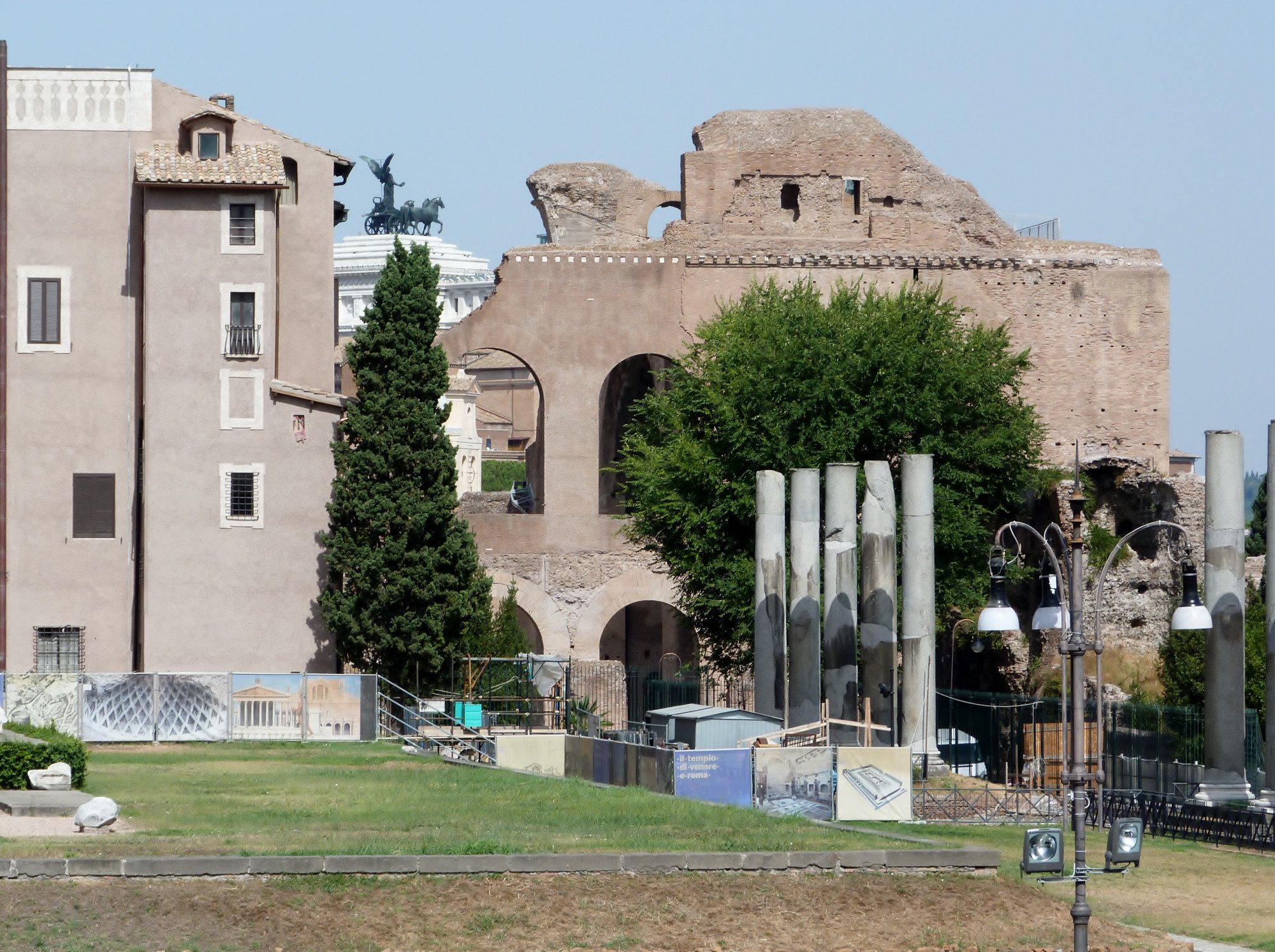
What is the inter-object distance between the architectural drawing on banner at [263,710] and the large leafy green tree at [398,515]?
4331mm

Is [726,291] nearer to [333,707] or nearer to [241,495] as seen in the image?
[241,495]

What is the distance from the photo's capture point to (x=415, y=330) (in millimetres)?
43406

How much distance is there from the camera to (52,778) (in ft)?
85.0

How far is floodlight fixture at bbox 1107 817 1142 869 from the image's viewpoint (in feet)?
57.7

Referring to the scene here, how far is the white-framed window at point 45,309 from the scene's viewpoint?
44062 millimetres

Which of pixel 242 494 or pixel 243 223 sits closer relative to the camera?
pixel 242 494

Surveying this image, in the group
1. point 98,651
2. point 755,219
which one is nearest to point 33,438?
point 98,651

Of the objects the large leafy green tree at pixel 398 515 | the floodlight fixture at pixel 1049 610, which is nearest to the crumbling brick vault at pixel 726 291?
the large leafy green tree at pixel 398 515

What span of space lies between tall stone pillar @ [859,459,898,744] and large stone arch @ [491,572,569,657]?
17.1 m

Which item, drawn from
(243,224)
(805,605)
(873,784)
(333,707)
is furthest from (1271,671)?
(243,224)

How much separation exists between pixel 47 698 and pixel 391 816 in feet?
45.9

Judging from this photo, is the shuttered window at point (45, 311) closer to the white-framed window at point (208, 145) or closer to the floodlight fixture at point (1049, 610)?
the white-framed window at point (208, 145)

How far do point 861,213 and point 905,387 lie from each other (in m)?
13.3

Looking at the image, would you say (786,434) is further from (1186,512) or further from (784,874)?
(784,874)
